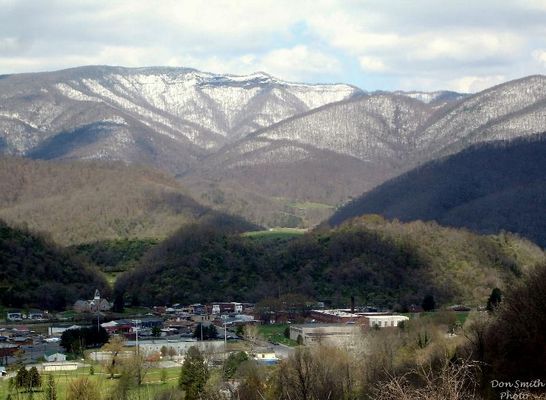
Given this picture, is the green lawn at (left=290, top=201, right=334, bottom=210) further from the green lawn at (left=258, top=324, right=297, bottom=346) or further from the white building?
the white building

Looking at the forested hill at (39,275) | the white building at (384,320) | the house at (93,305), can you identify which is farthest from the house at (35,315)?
the white building at (384,320)

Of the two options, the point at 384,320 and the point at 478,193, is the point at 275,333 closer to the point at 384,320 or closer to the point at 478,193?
the point at 384,320

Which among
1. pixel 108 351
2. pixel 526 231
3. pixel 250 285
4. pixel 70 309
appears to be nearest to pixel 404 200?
pixel 526 231

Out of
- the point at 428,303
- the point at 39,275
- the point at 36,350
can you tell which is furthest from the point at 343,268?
the point at 36,350

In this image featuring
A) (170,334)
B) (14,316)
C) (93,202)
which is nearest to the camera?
(170,334)

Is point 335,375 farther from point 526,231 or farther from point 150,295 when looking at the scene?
point 526,231

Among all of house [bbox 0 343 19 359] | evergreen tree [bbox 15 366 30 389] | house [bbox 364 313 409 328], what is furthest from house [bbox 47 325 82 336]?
evergreen tree [bbox 15 366 30 389]

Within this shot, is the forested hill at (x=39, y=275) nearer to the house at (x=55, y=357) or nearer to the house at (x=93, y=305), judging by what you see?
the house at (x=93, y=305)
